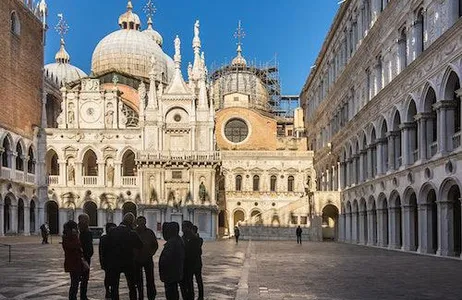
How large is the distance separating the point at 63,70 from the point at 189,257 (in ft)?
239

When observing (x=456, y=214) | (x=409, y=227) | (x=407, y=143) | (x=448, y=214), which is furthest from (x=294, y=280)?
(x=407, y=143)

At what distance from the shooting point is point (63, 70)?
8081 centimetres

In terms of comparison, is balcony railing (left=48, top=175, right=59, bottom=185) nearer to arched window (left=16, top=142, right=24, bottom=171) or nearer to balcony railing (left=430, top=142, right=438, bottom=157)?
arched window (left=16, top=142, right=24, bottom=171)

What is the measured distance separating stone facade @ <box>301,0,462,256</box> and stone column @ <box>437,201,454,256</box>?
0.04m

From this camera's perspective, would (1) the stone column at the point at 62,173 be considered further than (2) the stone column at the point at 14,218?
Yes

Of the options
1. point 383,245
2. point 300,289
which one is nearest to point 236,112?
point 383,245

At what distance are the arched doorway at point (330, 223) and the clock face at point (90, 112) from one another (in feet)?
76.3

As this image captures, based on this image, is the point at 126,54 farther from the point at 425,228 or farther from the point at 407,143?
the point at 425,228

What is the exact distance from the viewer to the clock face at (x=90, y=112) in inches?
2411

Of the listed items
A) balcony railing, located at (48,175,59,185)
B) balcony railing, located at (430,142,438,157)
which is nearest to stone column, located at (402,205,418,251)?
balcony railing, located at (430,142,438,157)

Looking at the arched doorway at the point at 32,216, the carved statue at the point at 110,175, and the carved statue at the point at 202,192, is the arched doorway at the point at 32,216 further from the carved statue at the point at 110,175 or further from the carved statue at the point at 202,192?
the carved statue at the point at 202,192

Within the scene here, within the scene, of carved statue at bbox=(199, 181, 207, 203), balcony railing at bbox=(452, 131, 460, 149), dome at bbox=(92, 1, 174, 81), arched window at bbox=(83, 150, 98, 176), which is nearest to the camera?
balcony railing at bbox=(452, 131, 460, 149)

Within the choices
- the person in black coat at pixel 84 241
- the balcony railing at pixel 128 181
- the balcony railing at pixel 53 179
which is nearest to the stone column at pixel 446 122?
the person in black coat at pixel 84 241

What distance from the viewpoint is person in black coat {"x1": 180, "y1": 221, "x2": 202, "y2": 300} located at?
11.3m
